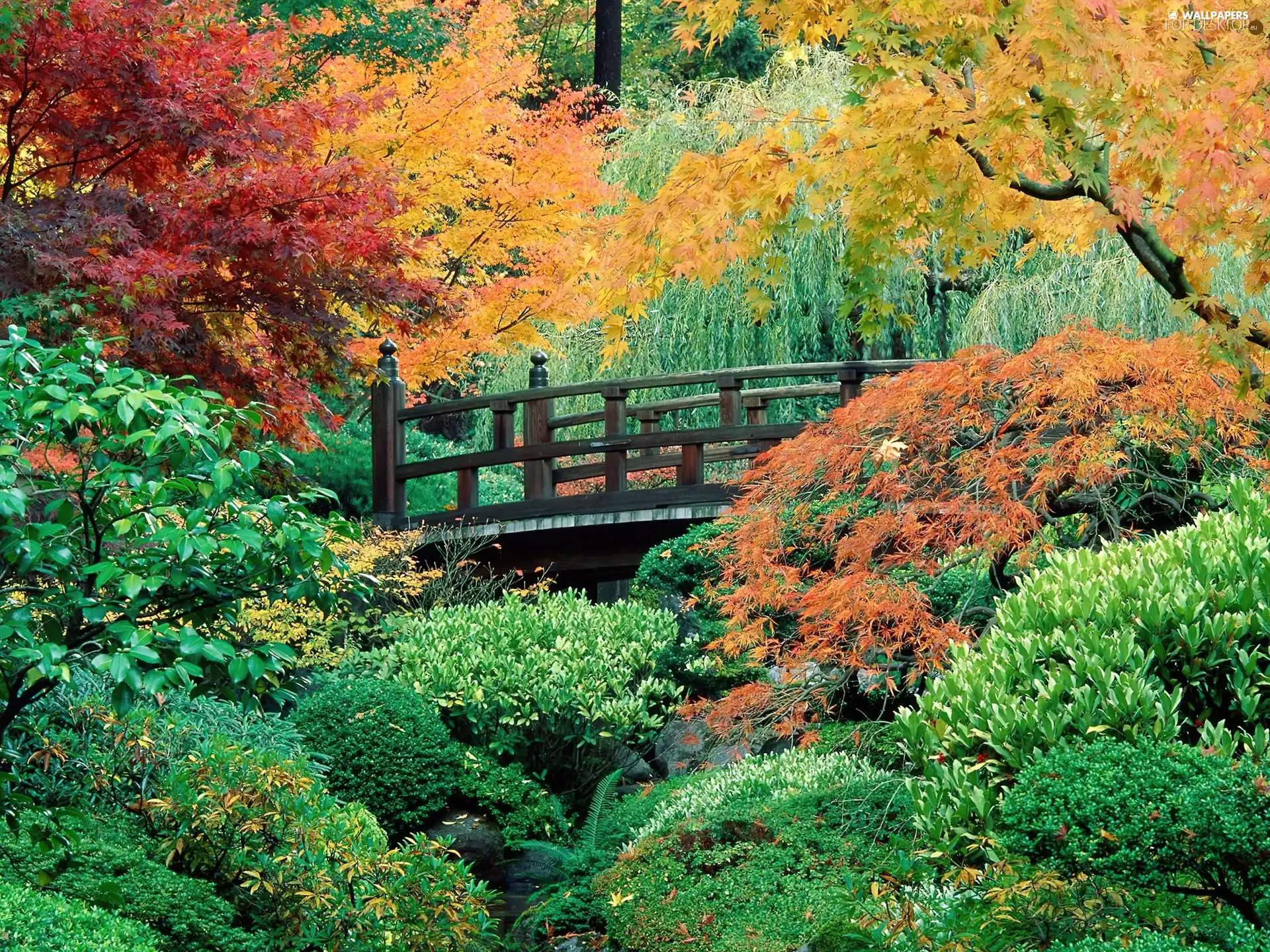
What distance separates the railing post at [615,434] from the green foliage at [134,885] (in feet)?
23.3

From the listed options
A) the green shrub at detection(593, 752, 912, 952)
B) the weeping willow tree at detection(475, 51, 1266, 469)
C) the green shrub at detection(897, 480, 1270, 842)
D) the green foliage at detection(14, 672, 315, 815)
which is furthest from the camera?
the weeping willow tree at detection(475, 51, 1266, 469)

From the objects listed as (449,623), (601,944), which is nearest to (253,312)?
(449,623)

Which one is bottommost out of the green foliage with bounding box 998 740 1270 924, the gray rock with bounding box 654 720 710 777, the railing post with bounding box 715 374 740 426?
the gray rock with bounding box 654 720 710 777

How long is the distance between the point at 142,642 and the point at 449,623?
241 inches

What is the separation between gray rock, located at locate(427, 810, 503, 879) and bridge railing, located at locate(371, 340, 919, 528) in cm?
411

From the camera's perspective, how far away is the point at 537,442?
12.9 meters

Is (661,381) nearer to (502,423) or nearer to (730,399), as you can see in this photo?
(730,399)

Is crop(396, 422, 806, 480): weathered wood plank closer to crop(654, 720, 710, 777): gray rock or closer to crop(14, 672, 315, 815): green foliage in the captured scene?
crop(654, 720, 710, 777): gray rock

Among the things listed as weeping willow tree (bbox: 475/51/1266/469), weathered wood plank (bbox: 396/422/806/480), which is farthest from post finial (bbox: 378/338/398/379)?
weeping willow tree (bbox: 475/51/1266/469)

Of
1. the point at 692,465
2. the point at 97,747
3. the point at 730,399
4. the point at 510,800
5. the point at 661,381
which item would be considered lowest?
the point at 510,800

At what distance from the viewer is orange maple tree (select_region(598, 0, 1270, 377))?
5074mm

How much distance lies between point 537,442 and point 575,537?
0.90 meters

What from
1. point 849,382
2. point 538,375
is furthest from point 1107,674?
point 538,375

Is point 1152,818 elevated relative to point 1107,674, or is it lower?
lower
